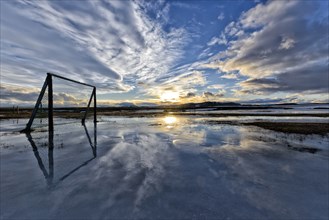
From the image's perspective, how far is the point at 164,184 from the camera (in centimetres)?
525

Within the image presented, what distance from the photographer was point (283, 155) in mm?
8336

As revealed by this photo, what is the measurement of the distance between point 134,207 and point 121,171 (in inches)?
94.3

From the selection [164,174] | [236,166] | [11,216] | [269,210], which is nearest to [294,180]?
[236,166]

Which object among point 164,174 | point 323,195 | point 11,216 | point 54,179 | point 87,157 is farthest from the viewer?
point 87,157

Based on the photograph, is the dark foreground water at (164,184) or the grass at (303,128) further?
the grass at (303,128)

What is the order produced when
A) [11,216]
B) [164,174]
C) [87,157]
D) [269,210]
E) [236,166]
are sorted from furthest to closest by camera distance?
1. [87,157]
2. [236,166]
3. [164,174]
4. [269,210]
5. [11,216]

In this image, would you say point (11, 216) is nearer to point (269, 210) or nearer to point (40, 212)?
point (40, 212)

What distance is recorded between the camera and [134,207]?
4016 mm

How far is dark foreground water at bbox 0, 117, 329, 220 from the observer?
3877 millimetres

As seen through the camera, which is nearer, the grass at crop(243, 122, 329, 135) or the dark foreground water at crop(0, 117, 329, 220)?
the dark foreground water at crop(0, 117, 329, 220)

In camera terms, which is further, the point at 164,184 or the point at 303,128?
the point at 303,128

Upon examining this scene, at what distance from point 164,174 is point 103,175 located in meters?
1.99

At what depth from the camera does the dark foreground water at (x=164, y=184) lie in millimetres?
3877

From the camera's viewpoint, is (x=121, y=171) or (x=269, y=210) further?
(x=121, y=171)
